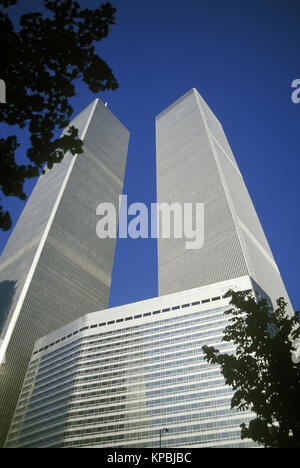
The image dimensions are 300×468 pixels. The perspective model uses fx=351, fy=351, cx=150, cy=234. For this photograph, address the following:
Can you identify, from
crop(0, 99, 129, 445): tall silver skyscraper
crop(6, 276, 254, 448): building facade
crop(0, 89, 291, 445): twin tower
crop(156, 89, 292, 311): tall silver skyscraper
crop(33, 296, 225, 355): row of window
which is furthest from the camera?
crop(156, 89, 292, 311): tall silver skyscraper

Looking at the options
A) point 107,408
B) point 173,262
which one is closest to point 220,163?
point 173,262

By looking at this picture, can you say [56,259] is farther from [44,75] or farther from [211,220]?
[44,75]

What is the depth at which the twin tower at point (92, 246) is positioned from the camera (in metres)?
107

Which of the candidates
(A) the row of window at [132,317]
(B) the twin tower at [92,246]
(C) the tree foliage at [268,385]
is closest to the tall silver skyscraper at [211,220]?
(B) the twin tower at [92,246]

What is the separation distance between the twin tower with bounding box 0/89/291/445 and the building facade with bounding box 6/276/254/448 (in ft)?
32.8

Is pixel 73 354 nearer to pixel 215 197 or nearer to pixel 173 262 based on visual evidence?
pixel 173 262

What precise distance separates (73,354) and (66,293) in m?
32.4

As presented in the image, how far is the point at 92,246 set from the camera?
150 m

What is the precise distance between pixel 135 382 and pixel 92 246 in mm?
78245

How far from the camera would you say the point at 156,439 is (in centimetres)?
6862

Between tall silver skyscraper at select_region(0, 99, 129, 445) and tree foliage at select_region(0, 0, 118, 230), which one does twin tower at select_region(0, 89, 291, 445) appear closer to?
tall silver skyscraper at select_region(0, 99, 129, 445)

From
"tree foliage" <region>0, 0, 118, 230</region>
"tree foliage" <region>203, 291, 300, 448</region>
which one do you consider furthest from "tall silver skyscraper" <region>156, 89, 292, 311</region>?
"tree foliage" <region>0, 0, 118, 230</region>

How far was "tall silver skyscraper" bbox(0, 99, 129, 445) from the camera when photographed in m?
102

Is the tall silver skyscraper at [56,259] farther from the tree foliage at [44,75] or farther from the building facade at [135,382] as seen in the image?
the tree foliage at [44,75]
